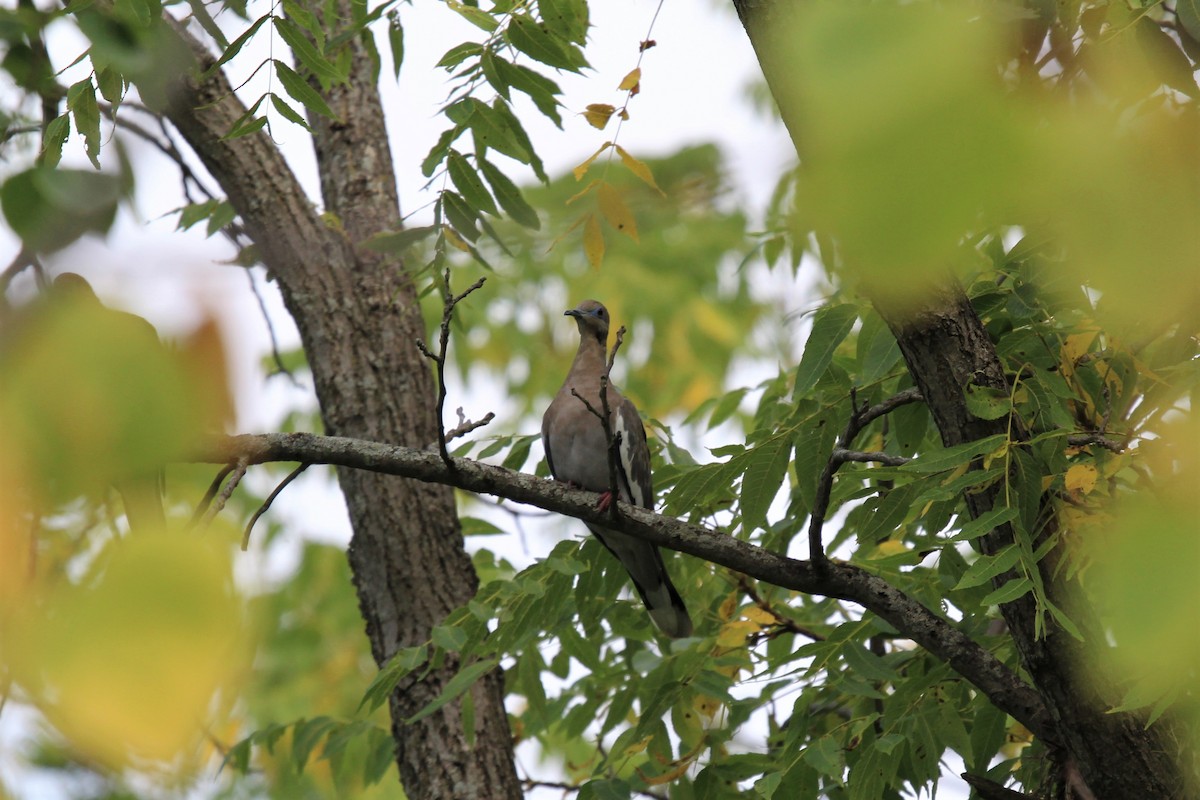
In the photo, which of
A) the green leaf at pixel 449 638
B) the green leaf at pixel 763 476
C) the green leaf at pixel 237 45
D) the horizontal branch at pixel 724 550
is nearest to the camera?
the green leaf at pixel 237 45

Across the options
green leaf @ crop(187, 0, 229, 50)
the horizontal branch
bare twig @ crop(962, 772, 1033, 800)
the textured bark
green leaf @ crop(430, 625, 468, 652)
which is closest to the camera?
green leaf @ crop(187, 0, 229, 50)

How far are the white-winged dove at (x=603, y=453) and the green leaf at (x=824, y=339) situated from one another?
2.65ft

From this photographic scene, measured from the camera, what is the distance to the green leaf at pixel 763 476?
3355 millimetres

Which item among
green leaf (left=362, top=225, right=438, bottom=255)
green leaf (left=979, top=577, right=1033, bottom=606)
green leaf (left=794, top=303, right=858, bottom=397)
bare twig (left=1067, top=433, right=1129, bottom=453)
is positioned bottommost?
green leaf (left=979, top=577, right=1033, bottom=606)

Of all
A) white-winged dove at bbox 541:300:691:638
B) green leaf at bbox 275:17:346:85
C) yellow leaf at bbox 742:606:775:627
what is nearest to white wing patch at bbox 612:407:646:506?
white-winged dove at bbox 541:300:691:638

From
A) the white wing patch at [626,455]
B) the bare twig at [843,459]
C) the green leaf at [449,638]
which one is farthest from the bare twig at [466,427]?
the white wing patch at [626,455]

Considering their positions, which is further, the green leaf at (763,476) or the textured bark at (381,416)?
the textured bark at (381,416)

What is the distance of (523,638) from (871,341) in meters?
1.50

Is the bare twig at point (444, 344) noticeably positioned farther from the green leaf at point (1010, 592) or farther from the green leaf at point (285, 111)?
the green leaf at point (1010, 592)

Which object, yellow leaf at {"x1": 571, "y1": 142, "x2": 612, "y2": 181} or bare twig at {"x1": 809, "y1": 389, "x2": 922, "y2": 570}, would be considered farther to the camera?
yellow leaf at {"x1": 571, "y1": 142, "x2": 612, "y2": 181}

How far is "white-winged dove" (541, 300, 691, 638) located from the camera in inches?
169

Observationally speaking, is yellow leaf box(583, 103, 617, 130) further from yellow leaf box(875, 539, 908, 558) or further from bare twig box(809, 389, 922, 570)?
yellow leaf box(875, 539, 908, 558)

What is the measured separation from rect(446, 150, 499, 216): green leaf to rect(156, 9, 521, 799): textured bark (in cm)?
88

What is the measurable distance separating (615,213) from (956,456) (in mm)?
1300
